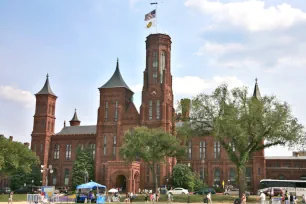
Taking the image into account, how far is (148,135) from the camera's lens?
66.4 meters

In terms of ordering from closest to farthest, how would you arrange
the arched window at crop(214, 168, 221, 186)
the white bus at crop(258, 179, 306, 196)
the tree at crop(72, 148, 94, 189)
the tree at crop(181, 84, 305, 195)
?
1. the tree at crop(181, 84, 305, 195)
2. the white bus at crop(258, 179, 306, 196)
3. the tree at crop(72, 148, 94, 189)
4. the arched window at crop(214, 168, 221, 186)

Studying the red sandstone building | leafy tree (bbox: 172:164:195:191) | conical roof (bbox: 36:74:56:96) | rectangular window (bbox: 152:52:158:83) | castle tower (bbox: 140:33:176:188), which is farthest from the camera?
conical roof (bbox: 36:74:56:96)

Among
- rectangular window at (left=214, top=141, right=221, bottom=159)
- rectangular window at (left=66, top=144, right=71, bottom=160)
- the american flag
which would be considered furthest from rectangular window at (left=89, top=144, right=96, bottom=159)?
the american flag

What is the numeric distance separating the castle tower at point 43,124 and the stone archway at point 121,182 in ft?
81.7

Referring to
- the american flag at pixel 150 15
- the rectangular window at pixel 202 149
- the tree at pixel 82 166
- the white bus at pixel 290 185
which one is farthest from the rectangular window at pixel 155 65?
the white bus at pixel 290 185

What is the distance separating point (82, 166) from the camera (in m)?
86.5

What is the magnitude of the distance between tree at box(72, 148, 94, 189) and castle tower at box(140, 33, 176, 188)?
12359 millimetres

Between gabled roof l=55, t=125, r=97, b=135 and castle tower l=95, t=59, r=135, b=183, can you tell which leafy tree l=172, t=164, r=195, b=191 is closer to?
castle tower l=95, t=59, r=135, b=183

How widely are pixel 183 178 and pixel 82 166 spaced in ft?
72.1

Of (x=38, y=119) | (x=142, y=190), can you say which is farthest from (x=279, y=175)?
(x=38, y=119)

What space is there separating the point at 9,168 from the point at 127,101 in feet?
91.1

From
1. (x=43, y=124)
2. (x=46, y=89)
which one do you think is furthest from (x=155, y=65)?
(x=43, y=124)

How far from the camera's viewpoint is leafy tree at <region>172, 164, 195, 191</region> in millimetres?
78812

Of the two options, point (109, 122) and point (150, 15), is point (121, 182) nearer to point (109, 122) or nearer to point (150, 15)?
point (109, 122)
